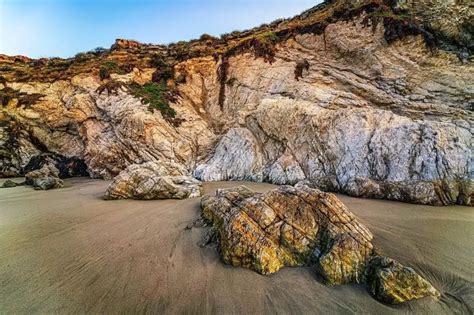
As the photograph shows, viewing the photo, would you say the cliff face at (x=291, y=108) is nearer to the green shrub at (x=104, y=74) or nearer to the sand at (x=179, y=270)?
the green shrub at (x=104, y=74)

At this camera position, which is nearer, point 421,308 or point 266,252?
point 421,308

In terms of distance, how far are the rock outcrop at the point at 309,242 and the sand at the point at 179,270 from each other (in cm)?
15

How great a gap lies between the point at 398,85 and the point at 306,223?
10.5 m

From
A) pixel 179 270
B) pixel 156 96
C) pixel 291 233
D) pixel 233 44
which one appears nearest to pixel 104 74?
pixel 156 96

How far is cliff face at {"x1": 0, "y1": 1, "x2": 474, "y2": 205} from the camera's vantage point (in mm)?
7996

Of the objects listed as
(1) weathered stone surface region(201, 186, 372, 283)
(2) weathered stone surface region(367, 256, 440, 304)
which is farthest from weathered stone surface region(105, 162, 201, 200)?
(2) weathered stone surface region(367, 256, 440, 304)

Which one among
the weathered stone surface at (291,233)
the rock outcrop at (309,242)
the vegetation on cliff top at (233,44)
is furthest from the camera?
the vegetation on cliff top at (233,44)

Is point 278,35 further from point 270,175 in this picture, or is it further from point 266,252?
point 266,252

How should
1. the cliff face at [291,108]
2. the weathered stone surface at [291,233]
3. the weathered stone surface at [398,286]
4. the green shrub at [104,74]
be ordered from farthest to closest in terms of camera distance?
the green shrub at [104,74]
the cliff face at [291,108]
the weathered stone surface at [291,233]
the weathered stone surface at [398,286]

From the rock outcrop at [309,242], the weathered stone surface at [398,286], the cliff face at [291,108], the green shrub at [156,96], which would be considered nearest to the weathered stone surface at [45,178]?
the cliff face at [291,108]

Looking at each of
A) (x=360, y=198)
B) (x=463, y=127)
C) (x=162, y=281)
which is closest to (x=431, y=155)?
(x=463, y=127)

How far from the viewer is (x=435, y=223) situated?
16.4 feet

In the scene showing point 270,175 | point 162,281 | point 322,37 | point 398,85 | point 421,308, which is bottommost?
point 270,175

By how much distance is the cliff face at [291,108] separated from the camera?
7996 millimetres
